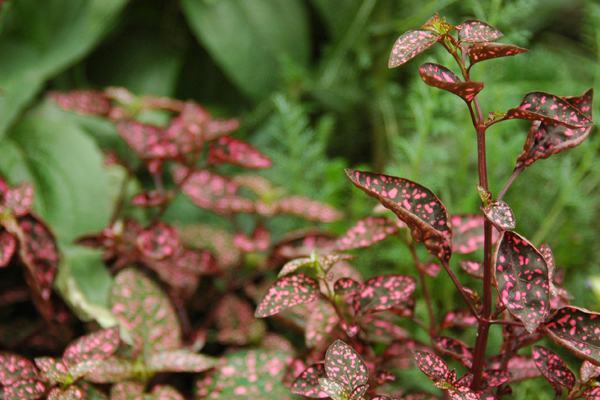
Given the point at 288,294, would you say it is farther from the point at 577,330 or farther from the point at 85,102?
the point at 85,102

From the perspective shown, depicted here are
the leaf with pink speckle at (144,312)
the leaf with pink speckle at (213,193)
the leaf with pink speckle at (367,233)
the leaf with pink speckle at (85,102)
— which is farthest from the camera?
the leaf with pink speckle at (85,102)

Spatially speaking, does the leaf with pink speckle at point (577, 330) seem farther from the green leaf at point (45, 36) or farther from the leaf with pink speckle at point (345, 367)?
the green leaf at point (45, 36)

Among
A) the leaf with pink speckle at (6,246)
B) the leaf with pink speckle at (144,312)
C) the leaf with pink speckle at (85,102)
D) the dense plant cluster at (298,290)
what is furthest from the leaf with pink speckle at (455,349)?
the leaf with pink speckle at (85,102)

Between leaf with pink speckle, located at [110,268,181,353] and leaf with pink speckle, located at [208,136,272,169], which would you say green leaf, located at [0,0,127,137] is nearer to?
leaf with pink speckle, located at [208,136,272,169]

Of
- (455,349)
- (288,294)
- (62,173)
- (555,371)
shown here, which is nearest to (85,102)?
(62,173)

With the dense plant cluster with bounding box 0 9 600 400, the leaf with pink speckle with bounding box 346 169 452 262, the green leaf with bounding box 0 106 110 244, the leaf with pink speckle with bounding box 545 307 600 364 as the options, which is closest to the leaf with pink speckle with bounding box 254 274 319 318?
the dense plant cluster with bounding box 0 9 600 400

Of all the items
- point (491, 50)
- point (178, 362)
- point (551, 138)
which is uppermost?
point (491, 50)
